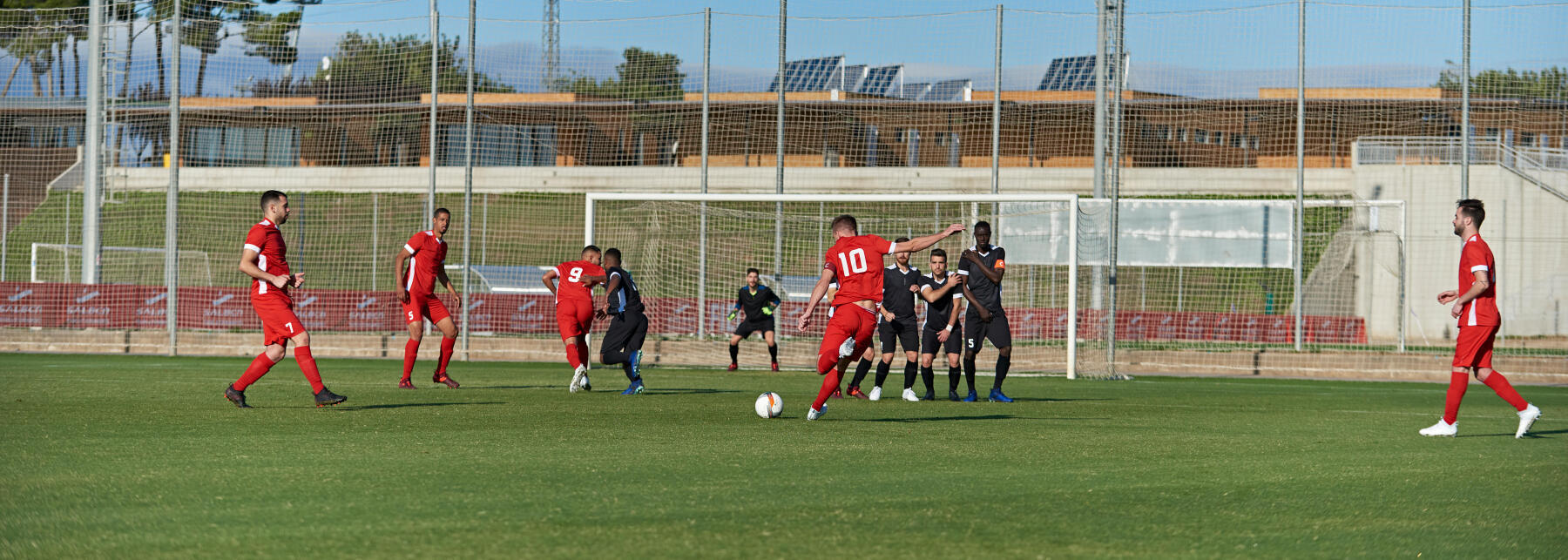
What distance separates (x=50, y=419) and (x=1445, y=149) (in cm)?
3234

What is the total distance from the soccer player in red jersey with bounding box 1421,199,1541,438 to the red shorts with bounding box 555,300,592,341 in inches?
326

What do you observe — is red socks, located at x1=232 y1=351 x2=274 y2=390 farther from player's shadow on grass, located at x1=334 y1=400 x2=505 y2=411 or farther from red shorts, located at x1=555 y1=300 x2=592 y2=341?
red shorts, located at x1=555 y1=300 x2=592 y2=341

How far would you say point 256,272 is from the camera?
10141 millimetres

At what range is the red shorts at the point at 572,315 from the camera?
1412cm

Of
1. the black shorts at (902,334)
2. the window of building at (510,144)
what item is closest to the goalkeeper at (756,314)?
the black shorts at (902,334)

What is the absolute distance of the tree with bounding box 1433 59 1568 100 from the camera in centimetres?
2133

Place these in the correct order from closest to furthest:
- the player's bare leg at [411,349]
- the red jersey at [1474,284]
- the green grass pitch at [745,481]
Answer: the green grass pitch at [745,481]
the red jersey at [1474,284]
the player's bare leg at [411,349]

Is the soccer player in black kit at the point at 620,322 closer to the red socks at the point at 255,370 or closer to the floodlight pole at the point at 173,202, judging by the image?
the red socks at the point at 255,370

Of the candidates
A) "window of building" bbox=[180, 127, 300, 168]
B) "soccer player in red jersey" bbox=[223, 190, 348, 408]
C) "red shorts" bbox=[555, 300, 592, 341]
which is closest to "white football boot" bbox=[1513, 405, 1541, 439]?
"red shorts" bbox=[555, 300, 592, 341]

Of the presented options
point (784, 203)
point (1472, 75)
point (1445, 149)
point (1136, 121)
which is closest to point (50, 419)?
point (784, 203)

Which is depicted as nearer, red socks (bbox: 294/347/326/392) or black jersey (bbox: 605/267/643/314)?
red socks (bbox: 294/347/326/392)

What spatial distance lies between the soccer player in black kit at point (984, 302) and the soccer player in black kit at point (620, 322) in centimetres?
351

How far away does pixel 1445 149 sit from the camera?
107 ft

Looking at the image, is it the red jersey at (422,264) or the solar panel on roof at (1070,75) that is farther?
the solar panel on roof at (1070,75)
